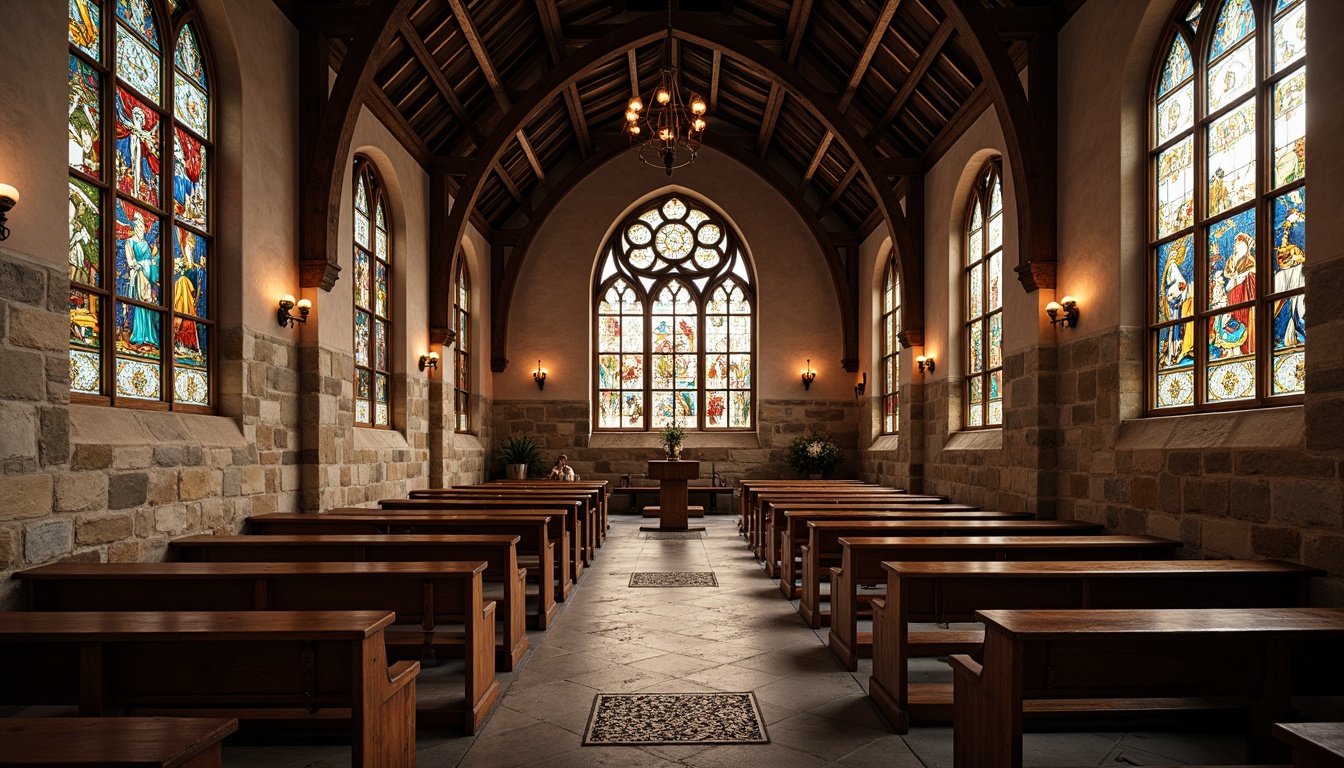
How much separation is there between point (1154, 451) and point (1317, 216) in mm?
1918

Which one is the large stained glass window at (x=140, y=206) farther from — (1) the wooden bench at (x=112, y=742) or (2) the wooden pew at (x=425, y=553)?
(1) the wooden bench at (x=112, y=742)

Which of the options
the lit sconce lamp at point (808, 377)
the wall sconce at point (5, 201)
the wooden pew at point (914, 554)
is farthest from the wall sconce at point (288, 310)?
the lit sconce lamp at point (808, 377)

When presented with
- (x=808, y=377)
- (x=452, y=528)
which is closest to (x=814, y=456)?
(x=808, y=377)

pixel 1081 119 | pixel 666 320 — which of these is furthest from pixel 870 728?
pixel 666 320

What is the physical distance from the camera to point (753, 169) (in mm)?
14719

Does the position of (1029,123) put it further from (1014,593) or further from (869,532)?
(1014,593)

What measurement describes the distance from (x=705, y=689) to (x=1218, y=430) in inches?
134

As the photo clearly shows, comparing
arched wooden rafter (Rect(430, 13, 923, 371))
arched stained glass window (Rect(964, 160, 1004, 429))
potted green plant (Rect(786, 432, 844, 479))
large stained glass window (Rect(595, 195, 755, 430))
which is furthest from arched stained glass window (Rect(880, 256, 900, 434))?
arched stained glass window (Rect(964, 160, 1004, 429))

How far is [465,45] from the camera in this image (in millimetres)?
9859

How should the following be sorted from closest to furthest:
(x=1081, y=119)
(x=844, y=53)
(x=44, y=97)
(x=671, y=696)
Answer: (x=671, y=696)
(x=44, y=97)
(x=1081, y=119)
(x=844, y=53)

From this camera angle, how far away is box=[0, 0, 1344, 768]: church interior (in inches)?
116

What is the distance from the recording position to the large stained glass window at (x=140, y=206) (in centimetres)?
502

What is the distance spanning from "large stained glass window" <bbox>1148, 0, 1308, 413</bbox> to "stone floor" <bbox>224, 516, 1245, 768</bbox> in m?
2.47

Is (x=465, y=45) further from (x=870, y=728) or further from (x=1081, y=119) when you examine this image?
(x=870, y=728)
